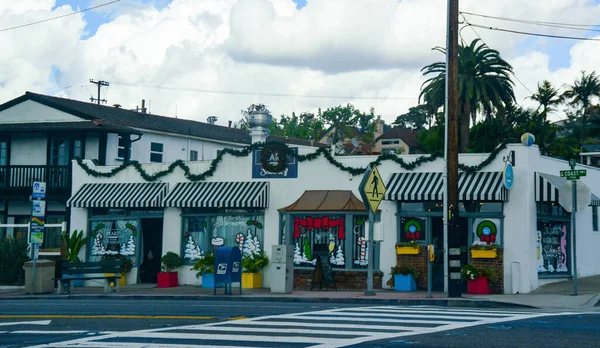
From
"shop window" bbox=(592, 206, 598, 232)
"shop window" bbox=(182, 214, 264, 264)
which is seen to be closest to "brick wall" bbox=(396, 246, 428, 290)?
"shop window" bbox=(182, 214, 264, 264)

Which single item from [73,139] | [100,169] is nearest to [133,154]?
[73,139]

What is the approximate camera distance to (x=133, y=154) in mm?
39344

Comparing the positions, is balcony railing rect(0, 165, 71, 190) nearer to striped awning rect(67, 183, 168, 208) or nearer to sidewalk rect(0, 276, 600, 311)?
striped awning rect(67, 183, 168, 208)

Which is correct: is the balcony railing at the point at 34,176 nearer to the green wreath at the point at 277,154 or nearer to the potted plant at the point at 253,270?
the green wreath at the point at 277,154

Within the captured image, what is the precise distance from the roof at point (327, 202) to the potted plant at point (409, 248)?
5.64 feet

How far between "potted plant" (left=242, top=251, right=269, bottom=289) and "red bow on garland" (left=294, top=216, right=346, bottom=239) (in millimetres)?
1408

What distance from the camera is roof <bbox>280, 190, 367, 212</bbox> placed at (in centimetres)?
2595

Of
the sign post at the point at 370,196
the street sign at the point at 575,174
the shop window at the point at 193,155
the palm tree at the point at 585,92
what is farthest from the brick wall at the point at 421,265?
the palm tree at the point at 585,92

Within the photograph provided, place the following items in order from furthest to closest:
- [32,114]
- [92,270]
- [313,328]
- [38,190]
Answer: [32,114], [38,190], [92,270], [313,328]

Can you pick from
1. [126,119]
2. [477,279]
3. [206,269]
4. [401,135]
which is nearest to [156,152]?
[126,119]

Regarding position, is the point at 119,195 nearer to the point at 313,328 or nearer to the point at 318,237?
the point at 318,237

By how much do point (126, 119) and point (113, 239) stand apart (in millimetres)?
11588

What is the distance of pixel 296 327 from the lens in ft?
45.9

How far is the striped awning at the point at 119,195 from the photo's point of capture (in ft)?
96.1
